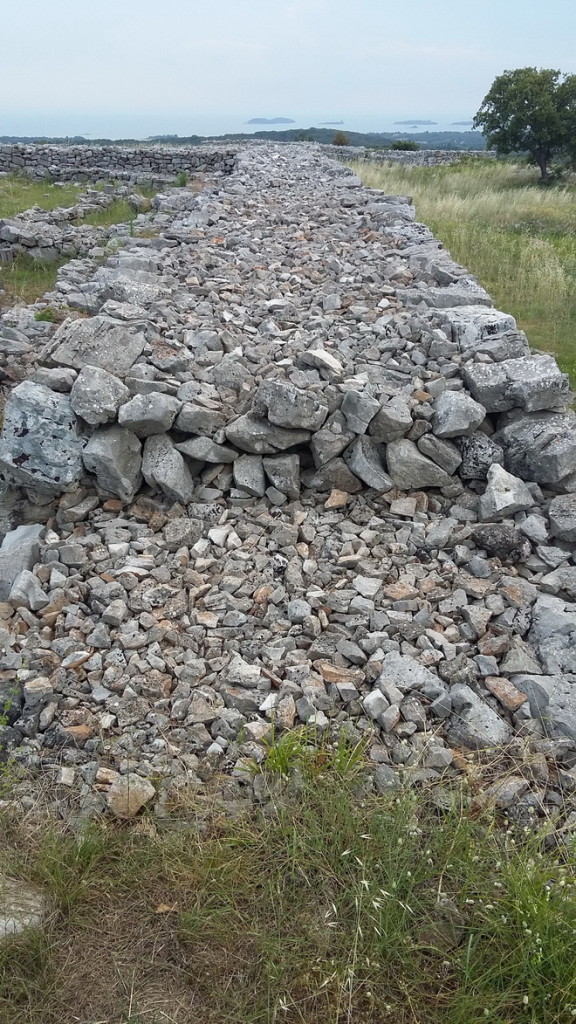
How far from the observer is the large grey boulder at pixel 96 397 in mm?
4875

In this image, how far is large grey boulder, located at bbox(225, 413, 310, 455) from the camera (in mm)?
4961

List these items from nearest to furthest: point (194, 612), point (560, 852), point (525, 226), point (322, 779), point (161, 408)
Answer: point (560, 852)
point (322, 779)
point (194, 612)
point (161, 408)
point (525, 226)

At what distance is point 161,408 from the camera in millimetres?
4863

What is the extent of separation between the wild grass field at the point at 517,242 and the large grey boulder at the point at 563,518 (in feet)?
9.81

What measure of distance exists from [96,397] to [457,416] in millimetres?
2699

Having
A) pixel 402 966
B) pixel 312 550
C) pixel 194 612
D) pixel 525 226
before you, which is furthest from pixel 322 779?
pixel 525 226

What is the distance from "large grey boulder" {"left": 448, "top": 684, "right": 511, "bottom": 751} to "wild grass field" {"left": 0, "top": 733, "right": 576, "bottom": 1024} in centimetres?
29

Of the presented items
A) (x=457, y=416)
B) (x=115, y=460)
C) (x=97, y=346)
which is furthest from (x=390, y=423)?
(x=97, y=346)

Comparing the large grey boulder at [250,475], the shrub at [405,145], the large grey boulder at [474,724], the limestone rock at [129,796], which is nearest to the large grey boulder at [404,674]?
the large grey boulder at [474,724]

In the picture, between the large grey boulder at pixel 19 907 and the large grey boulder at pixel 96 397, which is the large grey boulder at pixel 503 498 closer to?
the large grey boulder at pixel 96 397

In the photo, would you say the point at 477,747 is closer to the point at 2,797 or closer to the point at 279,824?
the point at 279,824

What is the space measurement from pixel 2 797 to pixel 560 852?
97.6 inches

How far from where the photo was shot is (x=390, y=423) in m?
4.96

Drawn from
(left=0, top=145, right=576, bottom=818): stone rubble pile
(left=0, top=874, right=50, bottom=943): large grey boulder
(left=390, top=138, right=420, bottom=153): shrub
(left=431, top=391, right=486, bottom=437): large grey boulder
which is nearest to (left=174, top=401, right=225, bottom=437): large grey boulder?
(left=0, top=145, right=576, bottom=818): stone rubble pile
